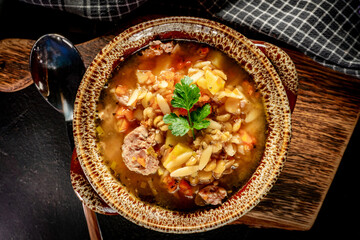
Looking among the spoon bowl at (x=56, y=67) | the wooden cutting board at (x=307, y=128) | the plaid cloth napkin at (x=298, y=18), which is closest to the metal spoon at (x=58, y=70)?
the spoon bowl at (x=56, y=67)

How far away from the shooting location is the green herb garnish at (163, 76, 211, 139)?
64.6 inches

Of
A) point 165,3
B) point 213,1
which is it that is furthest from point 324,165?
point 165,3

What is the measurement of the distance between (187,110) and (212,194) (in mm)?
510

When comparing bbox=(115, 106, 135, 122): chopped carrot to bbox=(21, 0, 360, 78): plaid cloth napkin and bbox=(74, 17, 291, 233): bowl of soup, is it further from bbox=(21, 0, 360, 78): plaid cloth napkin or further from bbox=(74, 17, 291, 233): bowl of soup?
bbox=(21, 0, 360, 78): plaid cloth napkin

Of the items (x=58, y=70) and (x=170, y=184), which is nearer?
(x=170, y=184)

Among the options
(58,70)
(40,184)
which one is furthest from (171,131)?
(40,184)

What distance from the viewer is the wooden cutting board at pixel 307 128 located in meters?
2.09

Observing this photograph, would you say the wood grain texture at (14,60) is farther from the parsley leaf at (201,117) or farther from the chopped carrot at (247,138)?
the chopped carrot at (247,138)

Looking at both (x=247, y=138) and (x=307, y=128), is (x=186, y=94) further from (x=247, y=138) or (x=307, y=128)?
(x=307, y=128)

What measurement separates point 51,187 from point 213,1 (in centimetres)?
191

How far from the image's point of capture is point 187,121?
5.59ft

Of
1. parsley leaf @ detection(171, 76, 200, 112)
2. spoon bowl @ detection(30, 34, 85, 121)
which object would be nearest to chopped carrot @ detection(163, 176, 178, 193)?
parsley leaf @ detection(171, 76, 200, 112)

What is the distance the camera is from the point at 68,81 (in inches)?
82.5

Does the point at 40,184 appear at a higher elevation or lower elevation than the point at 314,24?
lower
